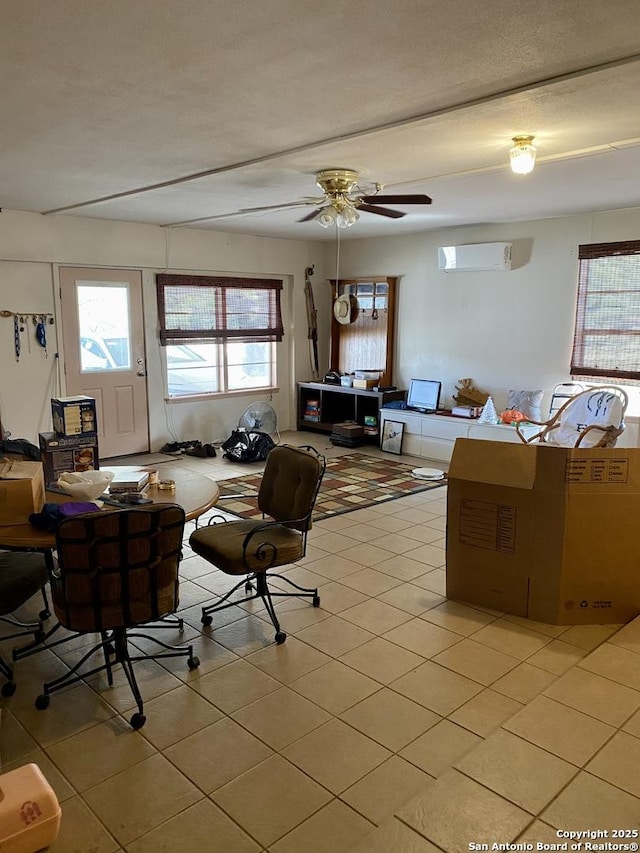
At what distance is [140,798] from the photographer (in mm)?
2061

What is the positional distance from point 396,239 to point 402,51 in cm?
537

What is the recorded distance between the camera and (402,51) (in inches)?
88.7

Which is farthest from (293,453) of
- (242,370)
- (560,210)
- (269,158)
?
(242,370)

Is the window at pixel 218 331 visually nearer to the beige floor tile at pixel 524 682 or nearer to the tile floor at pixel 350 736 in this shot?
the tile floor at pixel 350 736

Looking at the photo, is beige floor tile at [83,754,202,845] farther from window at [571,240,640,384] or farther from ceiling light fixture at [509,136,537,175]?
window at [571,240,640,384]

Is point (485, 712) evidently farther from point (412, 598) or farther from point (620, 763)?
point (412, 598)

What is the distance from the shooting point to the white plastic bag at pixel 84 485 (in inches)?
122

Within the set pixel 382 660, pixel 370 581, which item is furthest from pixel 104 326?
pixel 382 660

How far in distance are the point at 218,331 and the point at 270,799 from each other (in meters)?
5.94

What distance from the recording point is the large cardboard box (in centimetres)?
308

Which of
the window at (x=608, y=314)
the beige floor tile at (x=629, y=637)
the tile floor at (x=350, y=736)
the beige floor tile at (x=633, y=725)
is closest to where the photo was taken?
the tile floor at (x=350, y=736)

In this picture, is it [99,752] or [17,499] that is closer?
[99,752]

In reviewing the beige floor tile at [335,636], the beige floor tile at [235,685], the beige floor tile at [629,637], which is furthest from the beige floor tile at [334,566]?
the beige floor tile at [629,637]

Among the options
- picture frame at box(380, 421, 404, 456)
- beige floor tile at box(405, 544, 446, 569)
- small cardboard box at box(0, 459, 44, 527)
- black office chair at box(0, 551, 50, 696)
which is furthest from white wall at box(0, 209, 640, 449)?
small cardboard box at box(0, 459, 44, 527)
